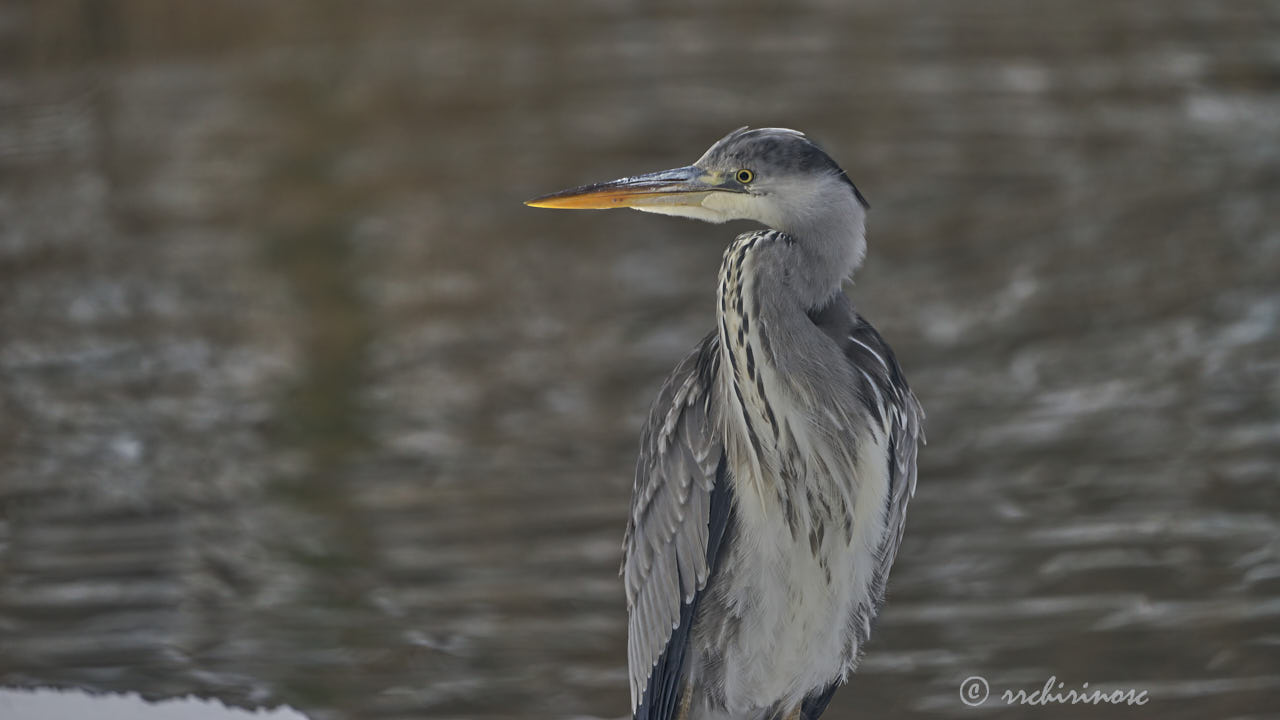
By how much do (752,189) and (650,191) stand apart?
24cm

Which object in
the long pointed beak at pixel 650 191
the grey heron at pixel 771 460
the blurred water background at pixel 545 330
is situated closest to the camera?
the grey heron at pixel 771 460

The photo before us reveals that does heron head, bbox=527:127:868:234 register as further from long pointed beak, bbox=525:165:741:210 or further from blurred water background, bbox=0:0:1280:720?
blurred water background, bbox=0:0:1280:720

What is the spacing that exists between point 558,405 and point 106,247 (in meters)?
3.48

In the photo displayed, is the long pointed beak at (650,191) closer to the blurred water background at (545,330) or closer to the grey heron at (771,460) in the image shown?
the grey heron at (771,460)

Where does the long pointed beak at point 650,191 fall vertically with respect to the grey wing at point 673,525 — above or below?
above

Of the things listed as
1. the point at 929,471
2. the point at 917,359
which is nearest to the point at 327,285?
the point at 917,359

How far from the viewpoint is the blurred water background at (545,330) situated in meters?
4.74

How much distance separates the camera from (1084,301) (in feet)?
25.0

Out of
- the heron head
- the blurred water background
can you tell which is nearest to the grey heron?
the heron head

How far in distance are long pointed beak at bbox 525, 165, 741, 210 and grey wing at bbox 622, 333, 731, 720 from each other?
1.05 ft

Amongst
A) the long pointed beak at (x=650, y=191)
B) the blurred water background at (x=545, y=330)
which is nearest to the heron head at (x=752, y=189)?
the long pointed beak at (x=650, y=191)

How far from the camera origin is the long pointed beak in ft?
11.6

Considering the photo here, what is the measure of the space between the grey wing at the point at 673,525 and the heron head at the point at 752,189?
301 mm

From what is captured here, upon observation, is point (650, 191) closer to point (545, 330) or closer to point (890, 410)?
point (890, 410)
